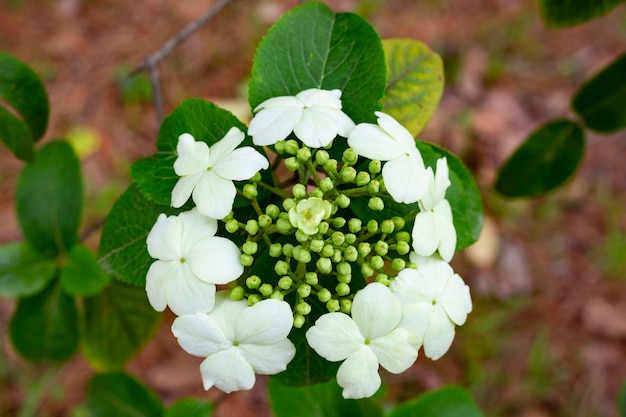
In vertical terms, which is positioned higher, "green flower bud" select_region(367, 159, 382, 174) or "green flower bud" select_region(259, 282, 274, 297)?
"green flower bud" select_region(367, 159, 382, 174)

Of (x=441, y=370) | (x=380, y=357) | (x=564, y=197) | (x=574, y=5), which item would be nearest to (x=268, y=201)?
(x=380, y=357)

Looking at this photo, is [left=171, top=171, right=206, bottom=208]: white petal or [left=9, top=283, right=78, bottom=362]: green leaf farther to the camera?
[left=9, top=283, right=78, bottom=362]: green leaf

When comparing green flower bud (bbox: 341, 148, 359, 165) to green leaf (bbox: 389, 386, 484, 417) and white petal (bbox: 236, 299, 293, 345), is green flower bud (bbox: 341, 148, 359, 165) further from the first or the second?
green leaf (bbox: 389, 386, 484, 417)

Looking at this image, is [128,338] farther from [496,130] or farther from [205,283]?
[496,130]

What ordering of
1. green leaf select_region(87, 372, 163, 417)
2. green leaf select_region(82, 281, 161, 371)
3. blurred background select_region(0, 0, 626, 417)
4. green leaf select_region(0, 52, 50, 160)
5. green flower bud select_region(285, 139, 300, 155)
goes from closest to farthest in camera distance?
1. green flower bud select_region(285, 139, 300, 155)
2. green leaf select_region(0, 52, 50, 160)
3. green leaf select_region(87, 372, 163, 417)
4. green leaf select_region(82, 281, 161, 371)
5. blurred background select_region(0, 0, 626, 417)

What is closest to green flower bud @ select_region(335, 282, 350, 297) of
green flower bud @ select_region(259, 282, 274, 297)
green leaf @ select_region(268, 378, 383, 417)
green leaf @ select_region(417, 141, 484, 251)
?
green flower bud @ select_region(259, 282, 274, 297)

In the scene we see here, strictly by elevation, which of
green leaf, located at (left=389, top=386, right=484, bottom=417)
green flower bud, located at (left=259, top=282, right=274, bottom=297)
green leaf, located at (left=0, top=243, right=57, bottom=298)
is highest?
green flower bud, located at (left=259, top=282, right=274, bottom=297)

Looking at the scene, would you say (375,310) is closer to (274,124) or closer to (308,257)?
(308,257)

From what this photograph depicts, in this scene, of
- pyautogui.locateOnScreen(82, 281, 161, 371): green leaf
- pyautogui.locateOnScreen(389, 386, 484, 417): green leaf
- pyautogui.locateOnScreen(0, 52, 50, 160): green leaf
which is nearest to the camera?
pyautogui.locateOnScreen(0, 52, 50, 160): green leaf
